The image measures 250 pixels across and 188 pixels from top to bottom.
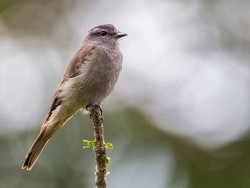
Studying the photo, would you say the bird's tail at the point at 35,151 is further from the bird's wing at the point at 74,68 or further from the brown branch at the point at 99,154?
the brown branch at the point at 99,154

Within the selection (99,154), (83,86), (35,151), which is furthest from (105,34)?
(99,154)

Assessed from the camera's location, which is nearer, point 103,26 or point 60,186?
point 103,26

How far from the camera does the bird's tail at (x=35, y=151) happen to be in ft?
31.3

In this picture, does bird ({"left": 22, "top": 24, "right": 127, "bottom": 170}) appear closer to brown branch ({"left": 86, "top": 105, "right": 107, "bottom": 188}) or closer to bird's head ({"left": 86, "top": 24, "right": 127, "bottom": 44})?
bird's head ({"left": 86, "top": 24, "right": 127, "bottom": 44})

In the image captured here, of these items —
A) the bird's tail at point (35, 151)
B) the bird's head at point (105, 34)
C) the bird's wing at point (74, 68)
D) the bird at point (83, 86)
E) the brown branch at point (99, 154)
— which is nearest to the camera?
the brown branch at point (99, 154)

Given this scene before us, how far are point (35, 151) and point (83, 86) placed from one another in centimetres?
113

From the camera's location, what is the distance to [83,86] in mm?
10133

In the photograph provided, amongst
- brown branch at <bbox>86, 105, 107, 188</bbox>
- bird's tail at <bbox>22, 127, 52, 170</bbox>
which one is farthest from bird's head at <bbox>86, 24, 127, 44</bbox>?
brown branch at <bbox>86, 105, 107, 188</bbox>

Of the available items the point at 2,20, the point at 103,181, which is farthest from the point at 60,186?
the point at 103,181

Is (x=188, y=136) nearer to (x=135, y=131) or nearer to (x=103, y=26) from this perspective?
(x=135, y=131)

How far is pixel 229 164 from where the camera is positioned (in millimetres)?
12219

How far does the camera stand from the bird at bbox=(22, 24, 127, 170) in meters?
10.0

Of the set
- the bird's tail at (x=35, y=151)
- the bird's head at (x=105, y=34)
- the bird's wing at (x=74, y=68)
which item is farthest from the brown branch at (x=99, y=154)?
the bird's head at (x=105, y=34)

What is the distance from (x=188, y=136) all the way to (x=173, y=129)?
284 mm
